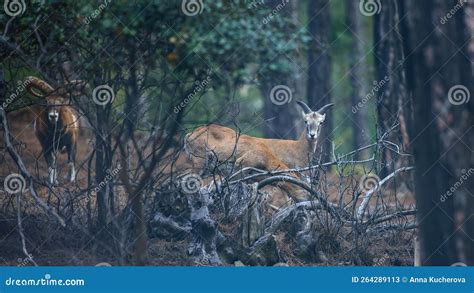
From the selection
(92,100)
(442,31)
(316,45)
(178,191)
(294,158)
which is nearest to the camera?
(442,31)

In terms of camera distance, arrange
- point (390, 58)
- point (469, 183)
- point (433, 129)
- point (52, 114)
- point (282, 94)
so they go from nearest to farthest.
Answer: point (433, 129), point (469, 183), point (52, 114), point (282, 94), point (390, 58)

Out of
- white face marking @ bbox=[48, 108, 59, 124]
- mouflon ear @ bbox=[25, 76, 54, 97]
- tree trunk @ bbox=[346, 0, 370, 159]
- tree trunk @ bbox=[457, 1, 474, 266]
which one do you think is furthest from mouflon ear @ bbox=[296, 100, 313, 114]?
tree trunk @ bbox=[346, 0, 370, 159]

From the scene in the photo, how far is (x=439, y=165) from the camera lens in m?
8.42

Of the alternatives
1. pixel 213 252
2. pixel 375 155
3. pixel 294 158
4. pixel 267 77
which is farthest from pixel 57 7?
pixel 267 77

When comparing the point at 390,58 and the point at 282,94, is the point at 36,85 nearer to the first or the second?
the point at 282,94

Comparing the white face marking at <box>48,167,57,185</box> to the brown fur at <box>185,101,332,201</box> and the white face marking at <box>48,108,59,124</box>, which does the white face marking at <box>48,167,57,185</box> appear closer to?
the brown fur at <box>185,101,332,201</box>

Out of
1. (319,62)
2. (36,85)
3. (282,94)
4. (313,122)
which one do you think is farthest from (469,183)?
(319,62)

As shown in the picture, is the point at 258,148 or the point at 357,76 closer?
the point at 258,148

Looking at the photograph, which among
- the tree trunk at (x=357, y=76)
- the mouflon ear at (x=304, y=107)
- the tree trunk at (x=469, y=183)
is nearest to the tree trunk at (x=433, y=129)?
the tree trunk at (x=469, y=183)

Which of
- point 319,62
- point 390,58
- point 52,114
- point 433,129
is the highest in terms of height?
point 319,62

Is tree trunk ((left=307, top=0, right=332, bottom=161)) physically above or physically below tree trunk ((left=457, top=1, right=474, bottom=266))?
above

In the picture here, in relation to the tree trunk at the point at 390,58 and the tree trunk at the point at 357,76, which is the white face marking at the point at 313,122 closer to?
the tree trunk at the point at 390,58

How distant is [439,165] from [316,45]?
41.9ft

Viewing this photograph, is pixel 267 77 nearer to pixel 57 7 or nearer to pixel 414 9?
pixel 57 7
